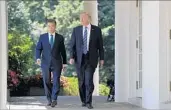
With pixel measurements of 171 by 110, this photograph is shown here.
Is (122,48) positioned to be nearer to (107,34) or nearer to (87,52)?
(87,52)

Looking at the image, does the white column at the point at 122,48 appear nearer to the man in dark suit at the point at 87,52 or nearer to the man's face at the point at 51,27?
the man in dark suit at the point at 87,52

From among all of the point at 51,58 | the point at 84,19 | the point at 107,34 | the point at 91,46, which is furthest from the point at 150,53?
the point at 107,34

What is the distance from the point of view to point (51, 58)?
9.06 m

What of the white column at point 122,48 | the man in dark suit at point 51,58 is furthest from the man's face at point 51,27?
the white column at point 122,48

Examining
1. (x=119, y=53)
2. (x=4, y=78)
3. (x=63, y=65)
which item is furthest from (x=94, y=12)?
(x=4, y=78)

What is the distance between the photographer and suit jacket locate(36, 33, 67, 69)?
907 centimetres

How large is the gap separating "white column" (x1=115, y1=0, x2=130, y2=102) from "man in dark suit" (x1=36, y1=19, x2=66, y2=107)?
1590 millimetres

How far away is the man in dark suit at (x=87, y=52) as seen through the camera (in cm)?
897

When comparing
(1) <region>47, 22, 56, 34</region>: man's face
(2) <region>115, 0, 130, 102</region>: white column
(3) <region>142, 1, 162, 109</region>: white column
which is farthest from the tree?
(1) <region>47, 22, 56, 34</region>: man's face

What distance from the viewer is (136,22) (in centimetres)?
1006

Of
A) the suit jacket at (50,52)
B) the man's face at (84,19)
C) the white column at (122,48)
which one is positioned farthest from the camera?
the white column at (122,48)

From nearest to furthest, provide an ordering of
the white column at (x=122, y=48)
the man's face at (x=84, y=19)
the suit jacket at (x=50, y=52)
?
1. the man's face at (x=84, y=19)
2. the suit jacket at (x=50, y=52)
3. the white column at (x=122, y=48)

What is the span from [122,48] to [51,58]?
6.18ft

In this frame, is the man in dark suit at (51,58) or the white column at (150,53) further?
the man in dark suit at (51,58)
